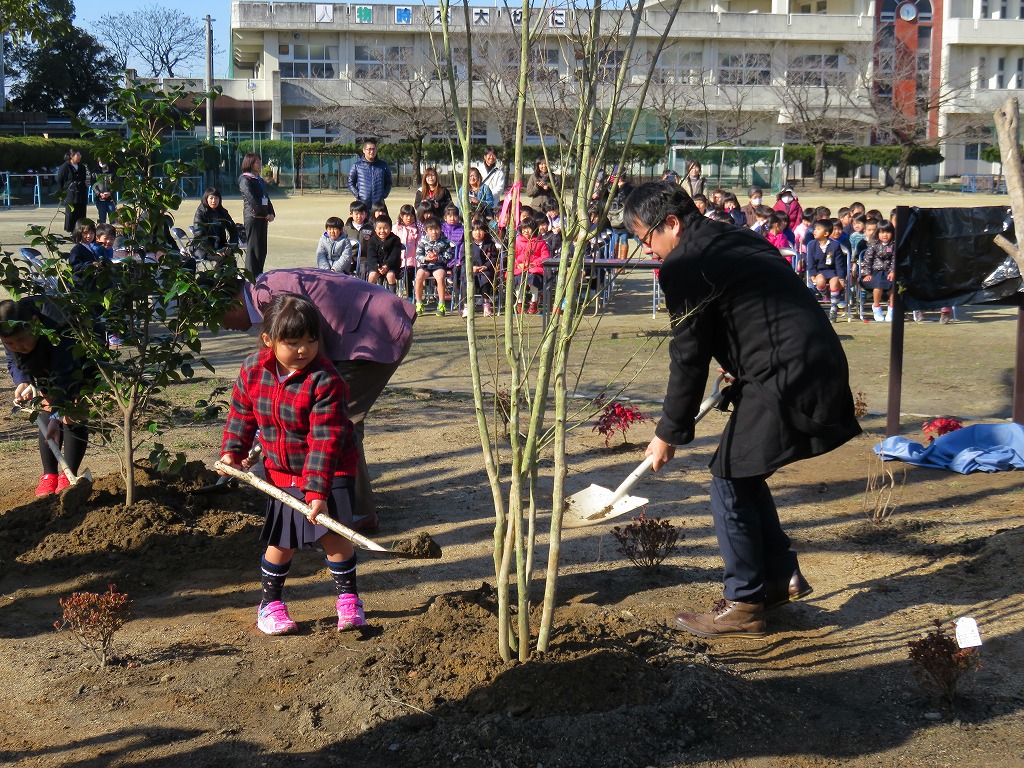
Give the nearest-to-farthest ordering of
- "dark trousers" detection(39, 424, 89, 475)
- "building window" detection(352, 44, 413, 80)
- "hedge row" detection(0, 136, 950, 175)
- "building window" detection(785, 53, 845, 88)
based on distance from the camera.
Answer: "dark trousers" detection(39, 424, 89, 475) → "hedge row" detection(0, 136, 950, 175) → "building window" detection(352, 44, 413, 80) → "building window" detection(785, 53, 845, 88)

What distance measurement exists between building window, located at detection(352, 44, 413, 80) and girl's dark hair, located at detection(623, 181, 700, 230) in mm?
46054

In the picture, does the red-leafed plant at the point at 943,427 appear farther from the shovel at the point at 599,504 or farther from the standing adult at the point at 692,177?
the shovel at the point at 599,504

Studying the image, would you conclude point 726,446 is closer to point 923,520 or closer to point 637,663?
point 637,663

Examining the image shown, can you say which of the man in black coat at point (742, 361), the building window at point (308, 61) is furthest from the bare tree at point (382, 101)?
the man in black coat at point (742, 361)

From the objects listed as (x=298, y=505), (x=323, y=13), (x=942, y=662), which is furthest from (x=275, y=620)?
(x=323, y=13)

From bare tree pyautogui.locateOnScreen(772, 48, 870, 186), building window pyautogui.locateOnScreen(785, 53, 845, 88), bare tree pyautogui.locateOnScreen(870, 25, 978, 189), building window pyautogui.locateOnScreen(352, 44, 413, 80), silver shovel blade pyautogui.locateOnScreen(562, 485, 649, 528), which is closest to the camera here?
silver shovel blade pyautogui.locateOnScreen(562, 485, 649, 528)

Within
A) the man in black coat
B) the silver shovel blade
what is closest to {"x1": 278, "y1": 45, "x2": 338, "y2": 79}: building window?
the silver shovel blade

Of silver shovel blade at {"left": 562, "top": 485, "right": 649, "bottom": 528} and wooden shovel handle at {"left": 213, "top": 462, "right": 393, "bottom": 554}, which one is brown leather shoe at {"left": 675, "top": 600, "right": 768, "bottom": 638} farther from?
wooden shovel handle at {"left": 213, "top": 462, "right": 393, "bottom": 554}

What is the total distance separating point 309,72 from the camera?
57656 millimetres

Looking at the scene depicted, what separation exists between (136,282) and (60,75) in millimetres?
56172

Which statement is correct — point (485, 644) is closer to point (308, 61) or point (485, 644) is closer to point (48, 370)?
point (48, 370)

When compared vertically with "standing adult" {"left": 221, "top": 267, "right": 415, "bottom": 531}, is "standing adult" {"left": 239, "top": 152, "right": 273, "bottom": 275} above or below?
above

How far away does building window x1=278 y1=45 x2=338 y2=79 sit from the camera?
5766 centimetres

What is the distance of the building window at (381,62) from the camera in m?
50.1
